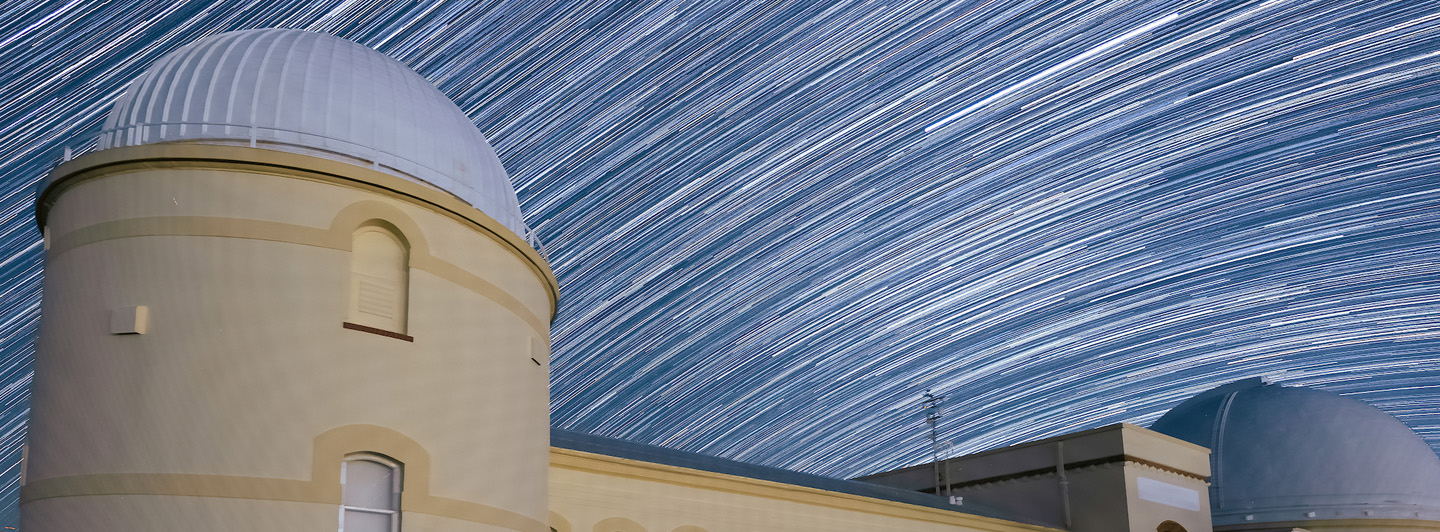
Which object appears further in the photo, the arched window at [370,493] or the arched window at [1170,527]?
the arched window at [1170,527]

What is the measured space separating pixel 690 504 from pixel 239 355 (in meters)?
9.02

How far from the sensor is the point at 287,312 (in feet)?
38.7

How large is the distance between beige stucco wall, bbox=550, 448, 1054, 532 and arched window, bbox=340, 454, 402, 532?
4.70 meters

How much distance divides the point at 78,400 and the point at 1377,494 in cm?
3163

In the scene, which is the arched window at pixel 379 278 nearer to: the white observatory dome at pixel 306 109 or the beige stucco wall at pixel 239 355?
the beige stucco wall at pixel 239 355

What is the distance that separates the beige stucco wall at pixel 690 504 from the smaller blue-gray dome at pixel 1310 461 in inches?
509

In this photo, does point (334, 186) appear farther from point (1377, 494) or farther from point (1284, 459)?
point (1377, 494)

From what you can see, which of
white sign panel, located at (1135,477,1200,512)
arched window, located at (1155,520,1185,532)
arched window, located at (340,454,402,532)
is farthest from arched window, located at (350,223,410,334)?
arched window, located at (1155,520,1185,532)

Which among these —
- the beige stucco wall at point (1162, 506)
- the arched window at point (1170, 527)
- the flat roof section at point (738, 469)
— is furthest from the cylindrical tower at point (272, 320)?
the arched window at point (1170, 527)

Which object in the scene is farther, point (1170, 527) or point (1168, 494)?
point (1170, 527)

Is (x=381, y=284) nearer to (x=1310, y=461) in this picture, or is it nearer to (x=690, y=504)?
(x=690, y=504)

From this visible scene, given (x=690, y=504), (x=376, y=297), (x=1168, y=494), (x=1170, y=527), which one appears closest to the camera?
(x=376, y=297)

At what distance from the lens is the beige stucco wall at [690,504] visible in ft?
56.0

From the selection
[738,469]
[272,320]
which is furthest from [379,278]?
[738,469]
